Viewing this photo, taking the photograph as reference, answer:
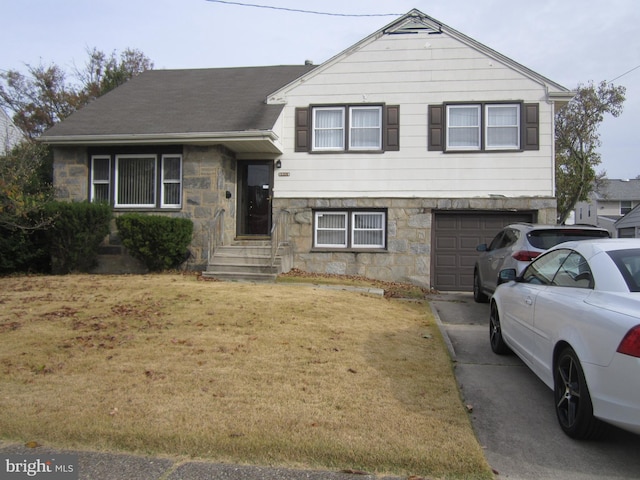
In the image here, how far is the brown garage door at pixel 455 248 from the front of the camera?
515 inches

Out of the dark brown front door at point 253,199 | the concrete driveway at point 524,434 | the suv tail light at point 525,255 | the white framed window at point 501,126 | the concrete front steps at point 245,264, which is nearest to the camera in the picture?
the concrete driveway at point 524,434

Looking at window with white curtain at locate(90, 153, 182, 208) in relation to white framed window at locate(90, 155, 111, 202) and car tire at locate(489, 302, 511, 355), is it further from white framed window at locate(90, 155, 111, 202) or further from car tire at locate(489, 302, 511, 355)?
car tire at locate(489, 302, 511, 355)

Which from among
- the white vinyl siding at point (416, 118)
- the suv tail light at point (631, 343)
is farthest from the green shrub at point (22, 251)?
the suv tail light at point (631, 343)

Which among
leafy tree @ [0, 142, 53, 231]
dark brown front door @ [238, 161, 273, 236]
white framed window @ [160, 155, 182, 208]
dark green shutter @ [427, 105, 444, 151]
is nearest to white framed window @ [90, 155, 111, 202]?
leafy tree @ [0, 142, 53, 231]

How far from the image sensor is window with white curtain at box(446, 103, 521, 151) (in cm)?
1291

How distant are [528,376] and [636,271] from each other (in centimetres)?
199

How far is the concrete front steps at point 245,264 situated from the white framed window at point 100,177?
3.72 m

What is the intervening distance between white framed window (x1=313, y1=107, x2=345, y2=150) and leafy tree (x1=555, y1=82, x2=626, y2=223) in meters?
16.6

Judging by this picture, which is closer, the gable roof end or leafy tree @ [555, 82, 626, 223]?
the gable roof end

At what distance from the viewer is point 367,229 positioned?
1341 cm

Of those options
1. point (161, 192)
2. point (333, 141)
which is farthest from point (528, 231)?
point (161, 192)

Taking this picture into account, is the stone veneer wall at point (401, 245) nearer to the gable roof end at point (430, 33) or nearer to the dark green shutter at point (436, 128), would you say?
the dark green shutter at point (436, 128)

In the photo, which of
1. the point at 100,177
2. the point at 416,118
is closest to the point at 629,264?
the point at 416,118

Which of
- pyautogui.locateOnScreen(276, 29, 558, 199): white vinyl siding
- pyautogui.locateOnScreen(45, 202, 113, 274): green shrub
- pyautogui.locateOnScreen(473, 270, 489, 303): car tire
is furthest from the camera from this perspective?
pyautogui.locateOnScreen(276, 29, 558, 199): white vinyl siding
